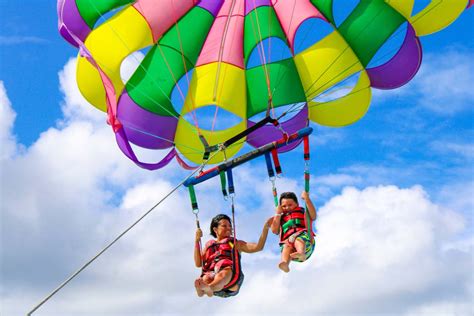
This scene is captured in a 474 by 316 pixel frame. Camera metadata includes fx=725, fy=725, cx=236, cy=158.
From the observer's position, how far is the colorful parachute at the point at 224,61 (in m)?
9.67

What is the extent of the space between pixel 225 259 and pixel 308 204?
1183 millimetres

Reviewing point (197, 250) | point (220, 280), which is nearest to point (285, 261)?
point (220, 280)

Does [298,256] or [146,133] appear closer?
[298,256]

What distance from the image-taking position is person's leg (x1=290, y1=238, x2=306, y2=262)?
830 centimetres

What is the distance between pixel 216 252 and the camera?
28.4 ft

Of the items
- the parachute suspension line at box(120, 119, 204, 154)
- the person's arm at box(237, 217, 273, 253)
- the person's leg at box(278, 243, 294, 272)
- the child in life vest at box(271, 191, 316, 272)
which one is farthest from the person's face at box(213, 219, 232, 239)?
the parachute suspension line at box(120, 119, 204, 154)

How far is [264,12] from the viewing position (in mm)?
10141

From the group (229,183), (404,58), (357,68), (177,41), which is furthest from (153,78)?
(404,58)

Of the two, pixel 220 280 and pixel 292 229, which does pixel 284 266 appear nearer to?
pixel 292 229

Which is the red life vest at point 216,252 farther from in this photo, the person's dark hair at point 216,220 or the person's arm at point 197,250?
the person's dark hair at point 216,220

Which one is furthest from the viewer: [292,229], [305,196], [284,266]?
[292,229]

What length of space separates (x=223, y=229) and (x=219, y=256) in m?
0.40

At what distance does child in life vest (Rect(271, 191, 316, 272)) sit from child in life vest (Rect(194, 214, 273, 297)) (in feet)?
0.64

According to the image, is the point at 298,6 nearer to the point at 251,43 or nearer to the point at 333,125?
the point at 251,43
